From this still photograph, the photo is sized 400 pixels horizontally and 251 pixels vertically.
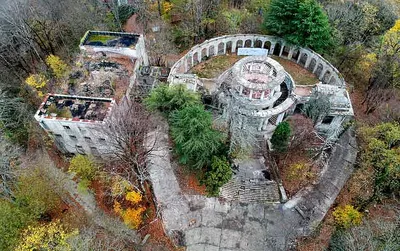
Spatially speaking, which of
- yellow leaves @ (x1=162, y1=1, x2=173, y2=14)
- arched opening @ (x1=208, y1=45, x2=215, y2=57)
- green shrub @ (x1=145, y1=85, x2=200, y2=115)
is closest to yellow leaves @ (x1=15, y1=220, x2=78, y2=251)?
green shrub @ (x1=145, y1=85, x2=200, y2=115)

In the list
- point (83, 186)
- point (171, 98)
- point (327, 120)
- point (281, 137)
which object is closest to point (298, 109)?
point (327, 120)

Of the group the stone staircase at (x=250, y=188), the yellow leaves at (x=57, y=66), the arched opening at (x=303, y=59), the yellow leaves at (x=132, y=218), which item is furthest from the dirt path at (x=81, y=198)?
the arched opening at (x=303, y=59)

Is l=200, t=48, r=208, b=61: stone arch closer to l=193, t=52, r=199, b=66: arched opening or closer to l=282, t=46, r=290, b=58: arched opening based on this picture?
l=193, t=52, r=199, b=66: arched opening

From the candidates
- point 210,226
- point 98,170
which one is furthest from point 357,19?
point 98,170

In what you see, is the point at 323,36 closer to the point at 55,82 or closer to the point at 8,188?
the point at 55,82

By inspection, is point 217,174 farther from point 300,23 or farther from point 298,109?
point 300,23
